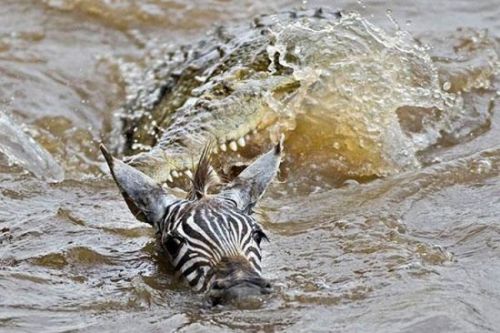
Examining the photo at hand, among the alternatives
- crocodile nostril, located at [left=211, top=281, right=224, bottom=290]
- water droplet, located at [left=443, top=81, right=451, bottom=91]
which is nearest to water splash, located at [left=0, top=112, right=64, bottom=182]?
crocodile nostril, located at [left=211, top=281, right=224, bottom=290]

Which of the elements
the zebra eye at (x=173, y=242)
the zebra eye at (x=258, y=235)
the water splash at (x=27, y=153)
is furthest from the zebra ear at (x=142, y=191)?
the water splash at (x=27, y=153)

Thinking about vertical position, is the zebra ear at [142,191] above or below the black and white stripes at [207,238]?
above

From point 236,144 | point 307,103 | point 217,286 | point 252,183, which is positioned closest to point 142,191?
point 252,183

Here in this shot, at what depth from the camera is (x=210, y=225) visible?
671cm

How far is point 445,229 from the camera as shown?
311 inches

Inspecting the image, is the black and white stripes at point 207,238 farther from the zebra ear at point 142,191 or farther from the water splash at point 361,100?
the water splash at point 361,100

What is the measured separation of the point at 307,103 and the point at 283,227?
5.82ft

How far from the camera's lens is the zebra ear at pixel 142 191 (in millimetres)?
7273

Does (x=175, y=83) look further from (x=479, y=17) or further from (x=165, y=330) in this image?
(x=165, y=330)

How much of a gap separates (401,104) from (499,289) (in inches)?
134

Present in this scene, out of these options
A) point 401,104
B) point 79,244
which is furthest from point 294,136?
point 79,244

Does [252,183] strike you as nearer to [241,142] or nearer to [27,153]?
[241,142]

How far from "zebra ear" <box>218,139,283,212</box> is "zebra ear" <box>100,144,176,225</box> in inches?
15.2

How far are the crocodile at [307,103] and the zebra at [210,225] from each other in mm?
1276
